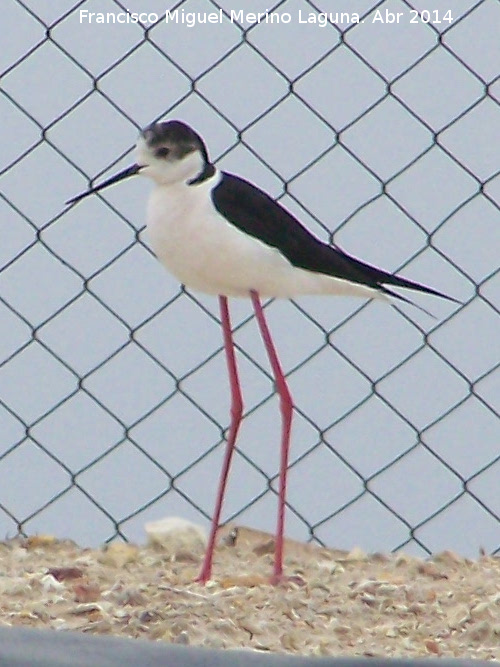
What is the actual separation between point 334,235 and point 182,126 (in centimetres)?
43

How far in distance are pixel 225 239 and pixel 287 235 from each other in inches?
4.3

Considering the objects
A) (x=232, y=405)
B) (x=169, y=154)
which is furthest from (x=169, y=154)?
(x=232, y=405)

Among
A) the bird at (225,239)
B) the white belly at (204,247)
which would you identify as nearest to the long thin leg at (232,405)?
the bird at (225,239)

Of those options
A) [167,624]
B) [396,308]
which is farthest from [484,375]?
[167,624]

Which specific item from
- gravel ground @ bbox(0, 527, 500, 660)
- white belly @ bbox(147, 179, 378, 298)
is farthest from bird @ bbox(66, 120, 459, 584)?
gravel ground @ bbox(0, 527, 500, 660)

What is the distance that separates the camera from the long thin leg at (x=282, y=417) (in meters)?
2.14

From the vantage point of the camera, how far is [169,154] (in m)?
2.09

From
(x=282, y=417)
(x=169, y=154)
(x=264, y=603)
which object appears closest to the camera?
(x=264, y=603)

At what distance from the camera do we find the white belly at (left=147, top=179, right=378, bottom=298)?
2.05 m

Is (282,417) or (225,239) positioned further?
(282,417)

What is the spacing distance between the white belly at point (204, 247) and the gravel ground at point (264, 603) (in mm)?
394

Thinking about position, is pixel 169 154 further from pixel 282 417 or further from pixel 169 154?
pixel 282 417

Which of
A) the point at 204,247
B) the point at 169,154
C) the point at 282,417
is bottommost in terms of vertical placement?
the point at 282,417

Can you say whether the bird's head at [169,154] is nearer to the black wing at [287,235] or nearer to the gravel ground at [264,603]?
the black wing at [287,235]
